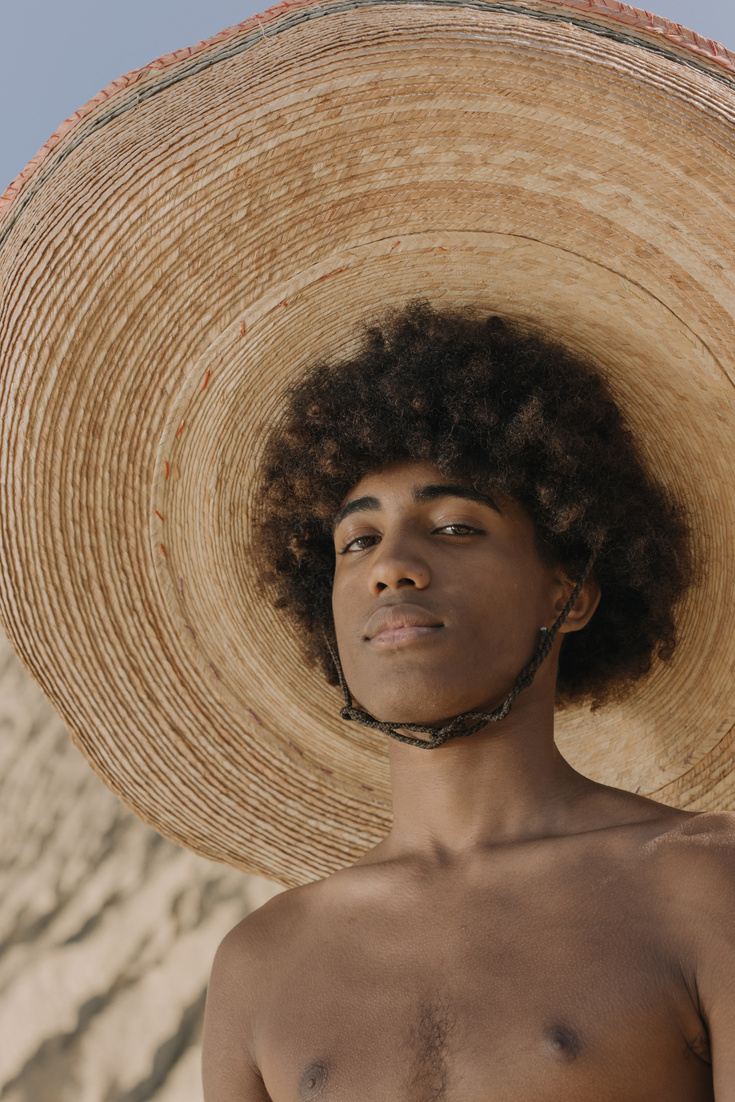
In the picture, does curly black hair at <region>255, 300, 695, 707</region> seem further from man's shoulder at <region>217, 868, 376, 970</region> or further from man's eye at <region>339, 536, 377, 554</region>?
man's shoulder at <region>217, 868, 376, 970</region>

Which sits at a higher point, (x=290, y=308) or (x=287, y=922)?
(x=290, y=308)

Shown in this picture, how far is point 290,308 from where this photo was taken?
6.92 feet

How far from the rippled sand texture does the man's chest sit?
1836 millimetres

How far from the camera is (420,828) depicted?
1.99 m

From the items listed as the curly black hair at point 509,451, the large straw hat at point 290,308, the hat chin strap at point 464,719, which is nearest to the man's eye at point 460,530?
the curly black hair at point 509,451

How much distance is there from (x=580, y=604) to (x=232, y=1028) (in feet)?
3.34

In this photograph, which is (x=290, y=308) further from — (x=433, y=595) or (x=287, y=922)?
(x=287, y=922)

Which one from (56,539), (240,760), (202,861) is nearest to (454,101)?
(56,539)

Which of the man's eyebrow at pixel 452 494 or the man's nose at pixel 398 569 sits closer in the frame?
the man's nose at pixel 398 569

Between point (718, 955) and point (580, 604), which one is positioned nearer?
point (718, 955)

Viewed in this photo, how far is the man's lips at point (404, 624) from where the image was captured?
71.4 inches

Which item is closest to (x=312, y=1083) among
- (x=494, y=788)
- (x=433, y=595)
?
(x=494, y=788)

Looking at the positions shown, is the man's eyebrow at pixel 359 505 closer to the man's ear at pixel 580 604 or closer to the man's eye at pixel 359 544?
the man's eye at pixel 359 544

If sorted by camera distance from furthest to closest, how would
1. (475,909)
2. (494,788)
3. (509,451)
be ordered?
1. (509,451)
2. (494,788)
3. (475,909)
